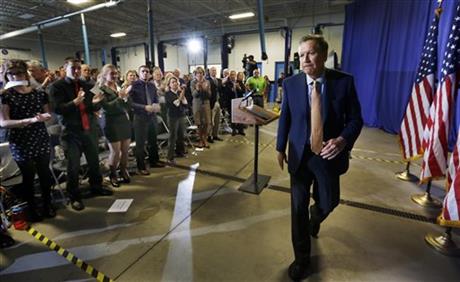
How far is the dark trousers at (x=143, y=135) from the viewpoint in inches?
149

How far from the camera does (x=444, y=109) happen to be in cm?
251

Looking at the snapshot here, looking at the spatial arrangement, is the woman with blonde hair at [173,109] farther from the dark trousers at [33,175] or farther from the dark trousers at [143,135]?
the dark trousers at [33,175]

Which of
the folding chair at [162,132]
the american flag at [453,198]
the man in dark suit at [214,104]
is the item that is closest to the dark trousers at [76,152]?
the folding chair at [162,132]

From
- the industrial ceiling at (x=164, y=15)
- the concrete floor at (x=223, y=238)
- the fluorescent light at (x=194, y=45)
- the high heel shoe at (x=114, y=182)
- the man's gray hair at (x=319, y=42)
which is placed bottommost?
the concrete floor at (x=223, y=238)

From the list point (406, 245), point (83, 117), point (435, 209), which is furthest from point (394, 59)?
point (83, 117)

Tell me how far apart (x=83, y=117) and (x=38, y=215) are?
114cm

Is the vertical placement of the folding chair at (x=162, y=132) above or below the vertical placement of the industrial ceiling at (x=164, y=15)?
below

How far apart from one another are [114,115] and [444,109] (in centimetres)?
367

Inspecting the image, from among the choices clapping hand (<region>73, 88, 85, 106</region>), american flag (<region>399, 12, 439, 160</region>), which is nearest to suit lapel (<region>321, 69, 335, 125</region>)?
american flag (<region>399, 12, 439, 160</region>)

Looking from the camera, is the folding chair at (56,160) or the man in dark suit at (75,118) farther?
the folding chair at (56,160)

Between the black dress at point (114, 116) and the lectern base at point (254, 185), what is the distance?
1756mm

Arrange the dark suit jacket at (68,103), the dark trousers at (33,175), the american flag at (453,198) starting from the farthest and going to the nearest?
the dark suit jacket at (68,103) → the dark trousers at (33,175) → the american flag at (453,198)

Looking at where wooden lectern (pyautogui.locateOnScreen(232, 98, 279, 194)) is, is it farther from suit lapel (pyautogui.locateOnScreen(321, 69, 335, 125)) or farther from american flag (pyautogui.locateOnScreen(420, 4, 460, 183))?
american flag (pyautogui.locateOnScreen(420, 4, 460, 183))

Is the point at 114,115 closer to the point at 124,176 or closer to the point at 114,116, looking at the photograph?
the point at 114,116
